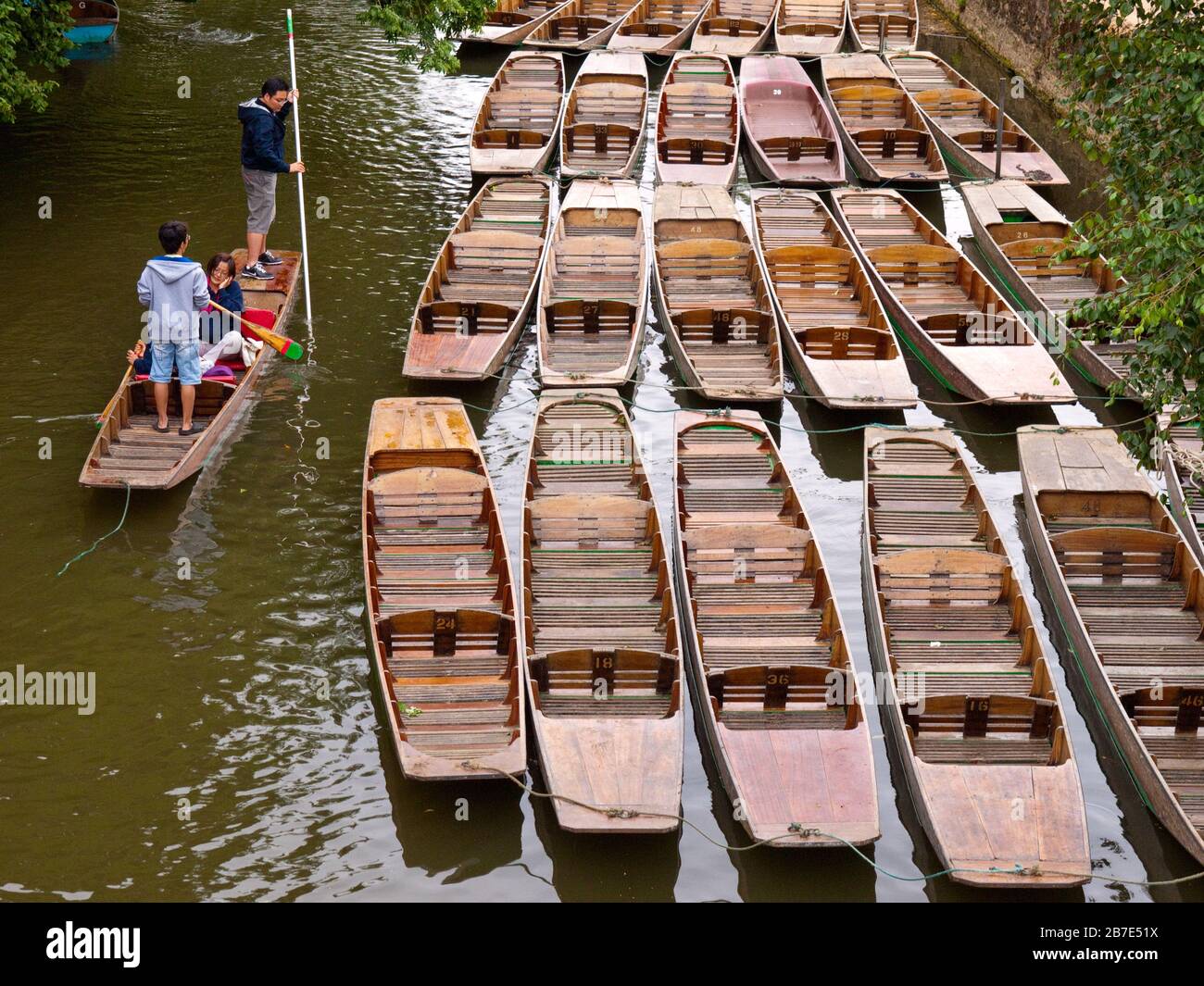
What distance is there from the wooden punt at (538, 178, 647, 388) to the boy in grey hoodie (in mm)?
3178

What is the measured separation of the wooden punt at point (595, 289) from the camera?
45.6ft

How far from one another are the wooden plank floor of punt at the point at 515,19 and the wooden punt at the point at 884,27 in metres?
4.87

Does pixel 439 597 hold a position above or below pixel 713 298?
below

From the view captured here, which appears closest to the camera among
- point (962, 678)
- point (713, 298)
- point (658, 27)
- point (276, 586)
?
point (962, 678)

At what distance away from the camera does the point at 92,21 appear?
22.5 metres

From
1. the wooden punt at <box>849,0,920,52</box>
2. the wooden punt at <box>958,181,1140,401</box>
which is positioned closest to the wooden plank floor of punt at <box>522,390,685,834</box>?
the wooden punt at <box>958,181,1140,401</box>

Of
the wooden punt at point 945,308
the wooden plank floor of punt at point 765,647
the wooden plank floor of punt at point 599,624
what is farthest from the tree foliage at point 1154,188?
the wooden plank floor of punt at point 599,624

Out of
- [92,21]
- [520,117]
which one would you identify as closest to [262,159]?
[520,117]

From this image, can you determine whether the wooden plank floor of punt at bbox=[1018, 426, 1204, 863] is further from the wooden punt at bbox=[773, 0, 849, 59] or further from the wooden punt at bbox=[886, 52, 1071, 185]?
the wooden punt at bbox=[773, 0, 849, 59]

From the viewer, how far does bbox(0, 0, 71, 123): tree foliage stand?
15.2m

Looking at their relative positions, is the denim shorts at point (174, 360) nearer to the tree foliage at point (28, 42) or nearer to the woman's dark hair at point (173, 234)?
the woman's dark hair at point (173, 234)

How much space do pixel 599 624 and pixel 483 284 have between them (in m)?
6.17

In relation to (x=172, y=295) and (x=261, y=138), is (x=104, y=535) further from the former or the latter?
(x=261, y=138)

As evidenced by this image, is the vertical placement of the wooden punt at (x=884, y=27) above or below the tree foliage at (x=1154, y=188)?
below
